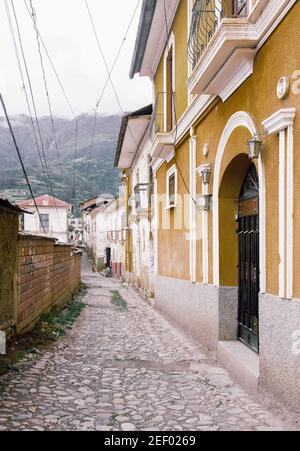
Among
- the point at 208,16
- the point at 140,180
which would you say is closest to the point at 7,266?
the point at 208,16

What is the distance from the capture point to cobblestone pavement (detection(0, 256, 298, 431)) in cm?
405

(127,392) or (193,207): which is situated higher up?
(193,207)

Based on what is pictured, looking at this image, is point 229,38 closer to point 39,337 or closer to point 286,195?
point 286,195

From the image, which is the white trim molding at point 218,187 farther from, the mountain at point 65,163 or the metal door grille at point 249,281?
the mountain at point 65,163

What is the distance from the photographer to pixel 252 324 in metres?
5.88

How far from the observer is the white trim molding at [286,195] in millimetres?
4105

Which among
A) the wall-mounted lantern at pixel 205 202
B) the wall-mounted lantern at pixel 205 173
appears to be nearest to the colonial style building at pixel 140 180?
the wall-mounted lantern at pixel 205 202

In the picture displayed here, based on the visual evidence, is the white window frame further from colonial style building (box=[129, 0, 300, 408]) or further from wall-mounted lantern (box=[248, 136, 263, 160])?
wall-mounted lantern (box=[248, 136, 263, 160])

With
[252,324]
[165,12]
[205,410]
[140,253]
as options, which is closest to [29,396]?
[205,410]

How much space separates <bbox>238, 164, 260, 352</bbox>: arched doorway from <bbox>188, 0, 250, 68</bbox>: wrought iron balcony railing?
1.88 metres

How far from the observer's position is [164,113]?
10.7m

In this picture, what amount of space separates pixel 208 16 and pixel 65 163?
429 ft

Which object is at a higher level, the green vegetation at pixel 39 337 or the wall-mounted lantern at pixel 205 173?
the wall-mounted lantern at pixel 205 173

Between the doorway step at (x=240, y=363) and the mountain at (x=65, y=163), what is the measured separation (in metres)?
64.4
